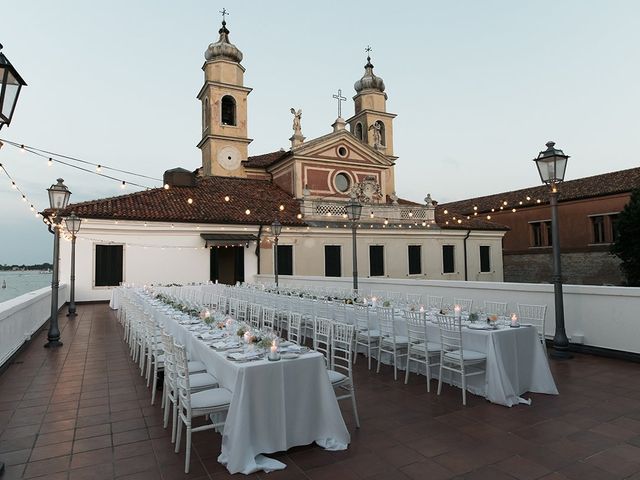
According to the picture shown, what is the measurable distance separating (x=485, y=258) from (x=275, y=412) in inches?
952

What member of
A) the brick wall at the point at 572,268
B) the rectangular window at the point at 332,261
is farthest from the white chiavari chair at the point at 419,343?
the brick wall at the point at 572,268

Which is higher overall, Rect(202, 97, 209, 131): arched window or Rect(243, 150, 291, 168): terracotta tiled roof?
Rect(202, 97, 209, 131): arched window

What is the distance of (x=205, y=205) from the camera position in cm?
1961

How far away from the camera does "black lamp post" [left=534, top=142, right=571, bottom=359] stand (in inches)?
275

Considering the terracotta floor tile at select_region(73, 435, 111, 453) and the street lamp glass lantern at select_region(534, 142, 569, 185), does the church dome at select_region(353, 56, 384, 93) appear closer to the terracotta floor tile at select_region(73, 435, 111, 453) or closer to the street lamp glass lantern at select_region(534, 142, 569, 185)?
the street lamp glass lantern at select_region(534, 142, 569, 185)

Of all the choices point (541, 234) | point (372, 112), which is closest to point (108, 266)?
point (372, 112)

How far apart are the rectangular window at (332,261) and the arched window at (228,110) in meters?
11.3

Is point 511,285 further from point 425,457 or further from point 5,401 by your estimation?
point 5,401

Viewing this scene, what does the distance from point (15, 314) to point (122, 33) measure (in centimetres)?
927

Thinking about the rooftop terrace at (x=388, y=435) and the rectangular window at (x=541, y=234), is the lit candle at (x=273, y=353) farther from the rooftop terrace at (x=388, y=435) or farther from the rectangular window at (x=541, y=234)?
the rectangular window at (x=541, y=234)

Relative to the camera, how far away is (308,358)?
154 inches

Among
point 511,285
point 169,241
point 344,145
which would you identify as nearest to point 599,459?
point 511,285

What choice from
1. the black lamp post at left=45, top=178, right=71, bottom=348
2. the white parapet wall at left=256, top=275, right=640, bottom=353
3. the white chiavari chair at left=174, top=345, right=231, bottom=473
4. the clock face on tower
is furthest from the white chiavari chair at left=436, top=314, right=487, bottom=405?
the clock face on tower

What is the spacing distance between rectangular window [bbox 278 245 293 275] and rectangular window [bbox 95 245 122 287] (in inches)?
273
